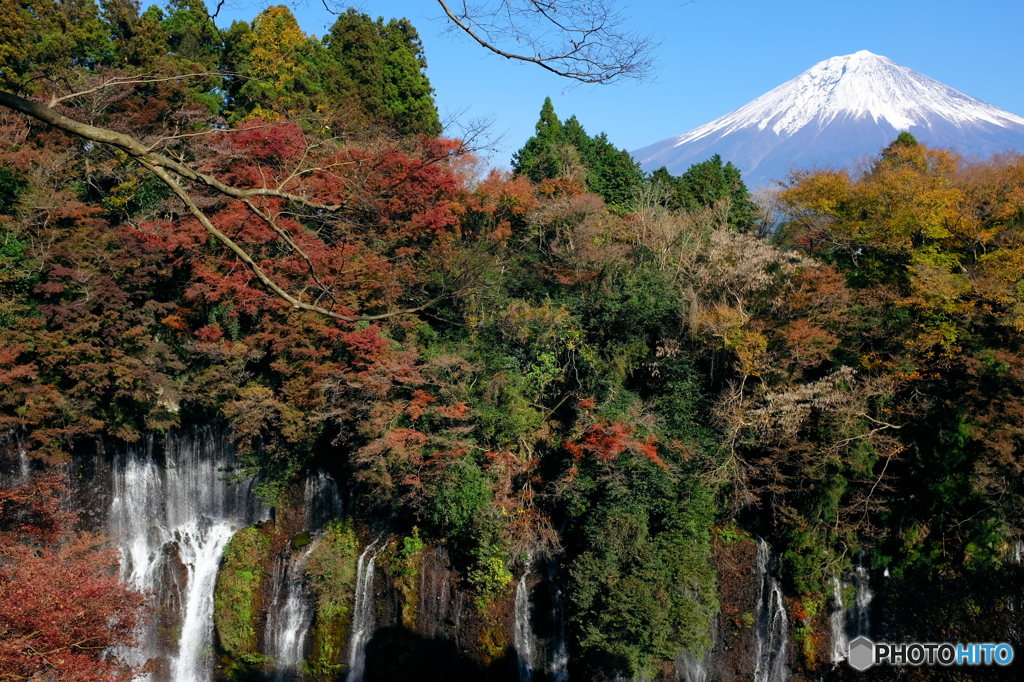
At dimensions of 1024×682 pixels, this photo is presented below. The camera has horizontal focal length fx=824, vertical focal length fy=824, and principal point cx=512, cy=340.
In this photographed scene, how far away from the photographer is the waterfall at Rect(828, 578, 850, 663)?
14.9 meters

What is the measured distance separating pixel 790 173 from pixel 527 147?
7234 millimetres

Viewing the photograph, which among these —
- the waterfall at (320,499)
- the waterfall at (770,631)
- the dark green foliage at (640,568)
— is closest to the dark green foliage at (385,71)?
the waterfall at (320,499)

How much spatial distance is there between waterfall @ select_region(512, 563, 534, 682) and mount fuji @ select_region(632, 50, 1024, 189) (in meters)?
61.2

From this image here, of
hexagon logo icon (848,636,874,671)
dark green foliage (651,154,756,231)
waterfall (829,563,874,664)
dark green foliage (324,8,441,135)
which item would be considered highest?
dark green foliage (324,8,441,135)

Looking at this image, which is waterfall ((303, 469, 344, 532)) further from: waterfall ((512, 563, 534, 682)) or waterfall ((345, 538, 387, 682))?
waterfall ((512, 563, 534, 682))

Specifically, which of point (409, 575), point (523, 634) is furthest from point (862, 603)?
point (409, 575)

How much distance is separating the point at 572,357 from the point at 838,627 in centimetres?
703

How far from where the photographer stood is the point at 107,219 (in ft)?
66.2

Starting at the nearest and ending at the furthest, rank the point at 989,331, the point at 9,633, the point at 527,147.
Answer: the point at 9,633, the point at 989,331, the point at 527,147

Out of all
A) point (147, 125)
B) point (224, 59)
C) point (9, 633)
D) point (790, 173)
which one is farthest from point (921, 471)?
point (224, 59)

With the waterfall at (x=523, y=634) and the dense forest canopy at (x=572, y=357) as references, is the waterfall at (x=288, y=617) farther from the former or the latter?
the waterfall at (x=523, y=634)

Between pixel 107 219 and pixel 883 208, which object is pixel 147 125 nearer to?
pixel 107 219

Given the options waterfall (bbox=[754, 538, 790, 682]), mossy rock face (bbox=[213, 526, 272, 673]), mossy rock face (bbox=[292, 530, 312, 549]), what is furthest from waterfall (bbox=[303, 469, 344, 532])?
waterfall (bbox=[754, 538, 790, 682])

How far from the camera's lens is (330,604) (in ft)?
56.5
